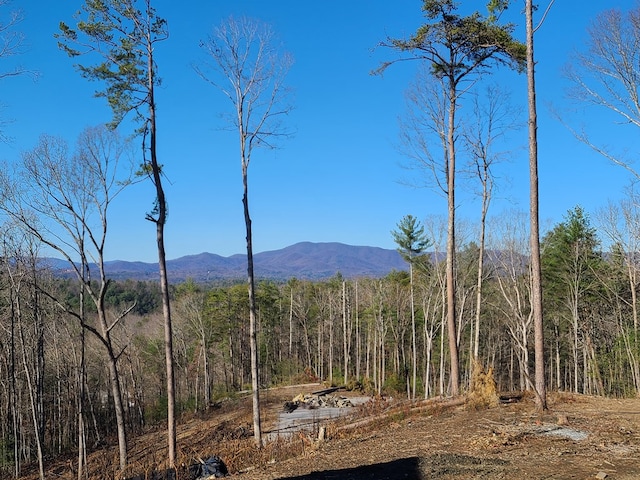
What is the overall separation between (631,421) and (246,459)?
7.14 metres

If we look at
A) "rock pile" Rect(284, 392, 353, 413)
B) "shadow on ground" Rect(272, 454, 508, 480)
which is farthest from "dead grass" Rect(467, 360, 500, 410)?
"rock pile" Rect(284, 392, 353, 413)

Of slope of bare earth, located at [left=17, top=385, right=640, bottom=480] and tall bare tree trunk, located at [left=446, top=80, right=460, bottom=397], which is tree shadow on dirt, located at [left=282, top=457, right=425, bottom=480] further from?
tall bare tree trunk, located at [left=446, top=80, right=460, bottom=397]

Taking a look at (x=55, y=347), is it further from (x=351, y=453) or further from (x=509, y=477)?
(x=509, y=477)

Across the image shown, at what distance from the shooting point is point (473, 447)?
22.6 ft

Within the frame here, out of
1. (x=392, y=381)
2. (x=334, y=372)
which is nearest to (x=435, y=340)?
(x=392, y=381)

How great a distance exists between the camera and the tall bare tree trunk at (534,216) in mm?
9031

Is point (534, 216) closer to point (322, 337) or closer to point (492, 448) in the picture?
point (492, 448)

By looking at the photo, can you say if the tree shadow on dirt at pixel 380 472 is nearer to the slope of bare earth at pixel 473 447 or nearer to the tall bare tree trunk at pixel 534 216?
the slope of bare earth at pixel 473 447

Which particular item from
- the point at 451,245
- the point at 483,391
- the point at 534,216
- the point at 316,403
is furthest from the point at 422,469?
the point at 316,403

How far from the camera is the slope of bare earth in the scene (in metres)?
5.75

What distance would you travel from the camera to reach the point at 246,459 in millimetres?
9805

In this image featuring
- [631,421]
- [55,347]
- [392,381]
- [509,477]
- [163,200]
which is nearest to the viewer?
[509,477]

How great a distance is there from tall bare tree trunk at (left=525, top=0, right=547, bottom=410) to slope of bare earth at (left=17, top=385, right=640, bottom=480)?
0.74 meters

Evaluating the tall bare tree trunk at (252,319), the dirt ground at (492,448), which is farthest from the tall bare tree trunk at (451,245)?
the tall bare tree trunk at (252,319)
